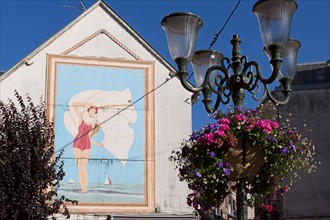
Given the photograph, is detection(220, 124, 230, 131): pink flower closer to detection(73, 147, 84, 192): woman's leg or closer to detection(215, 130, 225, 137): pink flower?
detection(215, 130, 225, 137): pink flower

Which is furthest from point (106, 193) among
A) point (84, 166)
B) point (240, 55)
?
point (240, 55)

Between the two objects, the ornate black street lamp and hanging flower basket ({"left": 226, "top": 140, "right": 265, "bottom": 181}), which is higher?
the ornate black street lamp

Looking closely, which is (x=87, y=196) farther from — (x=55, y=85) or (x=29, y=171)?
(x=29, y=171)

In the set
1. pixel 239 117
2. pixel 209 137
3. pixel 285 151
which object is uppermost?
pixel 239 117

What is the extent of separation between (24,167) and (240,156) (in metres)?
7.52

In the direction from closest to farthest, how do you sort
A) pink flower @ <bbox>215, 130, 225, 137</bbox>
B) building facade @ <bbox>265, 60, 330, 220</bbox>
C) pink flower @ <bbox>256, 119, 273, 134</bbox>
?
pink flower @ <bbox>215, 130, 225, 137</bbox>
pink flower @ <bbox>256, 119, 273, 134</bbox>
building facade @ <bbox>265, 60, 330, 220</bbox>

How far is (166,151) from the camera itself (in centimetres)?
2372

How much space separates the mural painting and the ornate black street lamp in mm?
13066

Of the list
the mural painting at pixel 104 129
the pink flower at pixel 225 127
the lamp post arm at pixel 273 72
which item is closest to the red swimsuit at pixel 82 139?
the mural painting at pixel 104 129

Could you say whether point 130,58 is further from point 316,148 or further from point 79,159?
point 316,148

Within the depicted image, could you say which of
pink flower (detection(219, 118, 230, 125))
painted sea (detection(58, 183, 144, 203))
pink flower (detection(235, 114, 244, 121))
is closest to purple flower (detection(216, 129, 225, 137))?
pink flower (detection(219, 118, 230, 125))

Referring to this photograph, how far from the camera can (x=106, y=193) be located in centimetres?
2300

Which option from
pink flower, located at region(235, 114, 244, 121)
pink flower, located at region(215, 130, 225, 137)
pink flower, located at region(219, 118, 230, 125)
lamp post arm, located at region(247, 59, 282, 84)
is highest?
lamp post arm, located at region(247, 59, 282, 84)

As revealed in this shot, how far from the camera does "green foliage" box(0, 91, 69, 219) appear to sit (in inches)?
583
